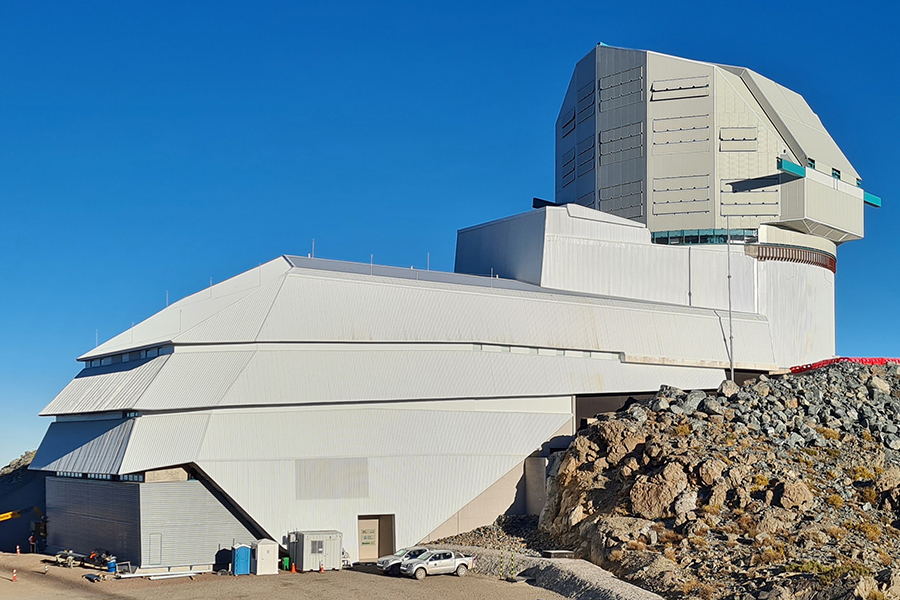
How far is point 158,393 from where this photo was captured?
40594 mm

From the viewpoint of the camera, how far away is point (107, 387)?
45.1 m

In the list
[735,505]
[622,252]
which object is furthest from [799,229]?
[735,505]

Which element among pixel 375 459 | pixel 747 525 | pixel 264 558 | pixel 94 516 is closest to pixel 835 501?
pixel 747 525

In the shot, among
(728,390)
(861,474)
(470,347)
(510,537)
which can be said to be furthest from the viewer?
(728,390)

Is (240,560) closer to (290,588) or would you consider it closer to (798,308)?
(290,588)

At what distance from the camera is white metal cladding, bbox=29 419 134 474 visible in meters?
41.0

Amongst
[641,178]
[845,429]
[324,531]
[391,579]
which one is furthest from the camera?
[641,178]

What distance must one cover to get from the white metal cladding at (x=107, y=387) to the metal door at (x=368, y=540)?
1093 centimetres

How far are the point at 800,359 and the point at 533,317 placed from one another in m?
23.4

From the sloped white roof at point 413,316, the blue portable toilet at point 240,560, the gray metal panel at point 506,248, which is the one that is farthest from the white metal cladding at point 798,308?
the blue portable toilet at point 240,560

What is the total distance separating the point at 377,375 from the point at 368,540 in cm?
706

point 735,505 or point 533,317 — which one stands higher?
point 533,317

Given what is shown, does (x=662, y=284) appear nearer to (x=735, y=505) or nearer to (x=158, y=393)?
(x=735, y=505)

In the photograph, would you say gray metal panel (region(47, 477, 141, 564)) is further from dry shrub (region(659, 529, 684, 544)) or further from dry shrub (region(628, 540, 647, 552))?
dry shrub (region(659, 529, 684, 544))
